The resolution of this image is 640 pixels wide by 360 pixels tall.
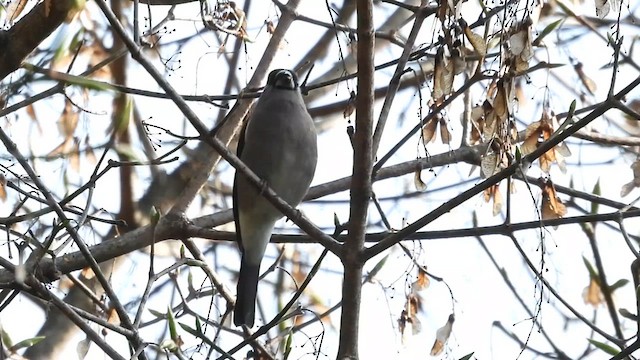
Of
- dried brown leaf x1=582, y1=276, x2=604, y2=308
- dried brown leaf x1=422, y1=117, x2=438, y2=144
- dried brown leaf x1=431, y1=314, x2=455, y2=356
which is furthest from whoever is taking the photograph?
dried brown leaf x1=582, y1=276, x2=604, y2=308

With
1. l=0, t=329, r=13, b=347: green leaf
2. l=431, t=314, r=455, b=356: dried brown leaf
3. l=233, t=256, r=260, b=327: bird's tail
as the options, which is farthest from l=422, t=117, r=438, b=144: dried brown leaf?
l=0, t=329, r=13, b=347: green leaf

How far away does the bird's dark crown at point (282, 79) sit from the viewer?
13.7 ft

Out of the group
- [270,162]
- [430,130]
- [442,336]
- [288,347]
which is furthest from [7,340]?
[430,130]

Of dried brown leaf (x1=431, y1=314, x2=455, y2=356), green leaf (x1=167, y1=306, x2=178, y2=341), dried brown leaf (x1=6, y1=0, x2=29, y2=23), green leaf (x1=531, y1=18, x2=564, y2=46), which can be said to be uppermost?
green leaf (x1=531, y1=18, x2=564, y2=46)

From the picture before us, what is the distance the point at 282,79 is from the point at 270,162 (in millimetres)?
472

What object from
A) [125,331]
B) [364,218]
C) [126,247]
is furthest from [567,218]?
[126,247]

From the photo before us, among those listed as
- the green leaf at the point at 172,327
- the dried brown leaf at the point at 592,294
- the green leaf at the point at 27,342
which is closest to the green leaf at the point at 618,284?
the dried brown leaf at the point at 592,294

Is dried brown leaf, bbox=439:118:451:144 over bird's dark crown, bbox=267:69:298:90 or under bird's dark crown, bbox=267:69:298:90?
under

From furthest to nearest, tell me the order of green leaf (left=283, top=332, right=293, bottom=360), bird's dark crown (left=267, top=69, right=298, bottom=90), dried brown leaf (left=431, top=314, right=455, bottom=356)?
bird's dark crown (left=267, top=69, right=298, bottom=90)
dried brown leaf (left=431, top=314, right=455, bottom=356)
green leaf (left=283, top=332, right=293, bottom=360)

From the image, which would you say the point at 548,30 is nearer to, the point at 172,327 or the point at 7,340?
the point at 172,327

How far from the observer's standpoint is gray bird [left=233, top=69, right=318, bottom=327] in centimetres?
392

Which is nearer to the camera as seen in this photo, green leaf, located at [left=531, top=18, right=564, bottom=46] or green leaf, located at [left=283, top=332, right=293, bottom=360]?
green leaf, located at [left=283, top=332, right=293, bottom=360]

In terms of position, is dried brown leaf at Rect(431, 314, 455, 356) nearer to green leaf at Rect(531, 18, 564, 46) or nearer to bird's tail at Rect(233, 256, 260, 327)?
bird's tail at Rect(233, 256, 260, 327)

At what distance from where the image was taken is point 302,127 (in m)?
4.04
